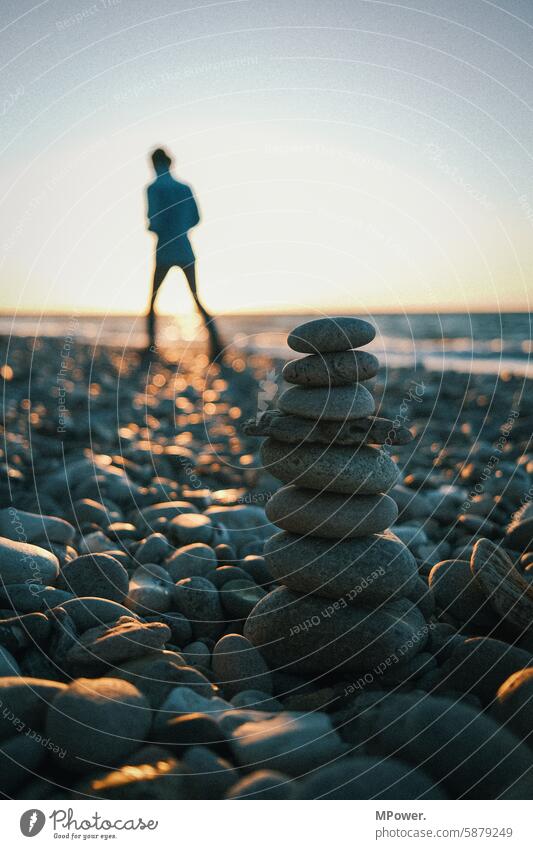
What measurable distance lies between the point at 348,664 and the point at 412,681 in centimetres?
35

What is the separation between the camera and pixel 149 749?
2799mm

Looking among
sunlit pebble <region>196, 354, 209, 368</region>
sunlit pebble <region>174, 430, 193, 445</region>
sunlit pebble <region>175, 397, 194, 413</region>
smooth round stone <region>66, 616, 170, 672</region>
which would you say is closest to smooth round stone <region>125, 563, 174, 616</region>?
smooth round stone <region>66, 616, 170, 672</region>

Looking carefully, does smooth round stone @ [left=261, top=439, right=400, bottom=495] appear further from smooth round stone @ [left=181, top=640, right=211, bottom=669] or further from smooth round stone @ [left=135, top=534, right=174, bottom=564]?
smooth round stone @ [left=135, top=534, right=174, bottom=564]

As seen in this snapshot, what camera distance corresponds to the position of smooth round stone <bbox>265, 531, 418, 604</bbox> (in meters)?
3.77

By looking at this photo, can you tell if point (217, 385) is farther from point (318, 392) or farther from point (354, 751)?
point (354, 751)

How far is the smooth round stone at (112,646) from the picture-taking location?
135 inches

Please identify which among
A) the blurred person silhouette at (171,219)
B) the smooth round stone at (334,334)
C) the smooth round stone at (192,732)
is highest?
the blurred person silhouette at (171,219)

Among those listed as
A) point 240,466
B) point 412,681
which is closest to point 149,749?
point 412,681

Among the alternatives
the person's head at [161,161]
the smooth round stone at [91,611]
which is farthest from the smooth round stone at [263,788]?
the person's head at [161,161]

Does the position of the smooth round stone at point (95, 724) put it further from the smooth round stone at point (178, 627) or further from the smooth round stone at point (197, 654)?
the smooth round stone at point (178, 627)

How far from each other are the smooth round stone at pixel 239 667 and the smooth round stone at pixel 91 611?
0.61 meters

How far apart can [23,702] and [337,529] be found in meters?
1.79

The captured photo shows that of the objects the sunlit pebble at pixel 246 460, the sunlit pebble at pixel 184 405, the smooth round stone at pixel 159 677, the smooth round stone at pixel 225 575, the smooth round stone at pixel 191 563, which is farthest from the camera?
the sunlit pebble at pixel 184 405

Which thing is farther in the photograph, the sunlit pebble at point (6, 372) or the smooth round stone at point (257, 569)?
the sunlit pebble at point (6, 372)
